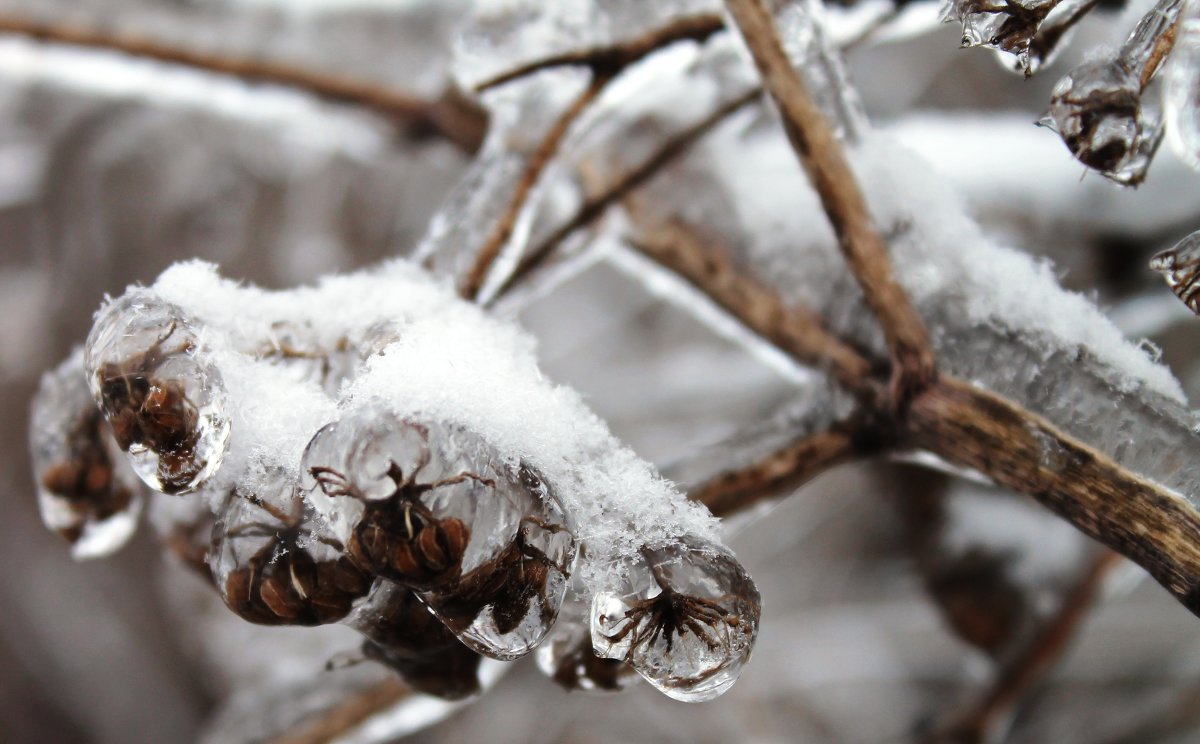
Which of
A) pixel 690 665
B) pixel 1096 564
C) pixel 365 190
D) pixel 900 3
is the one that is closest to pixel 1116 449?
pixel 690 665

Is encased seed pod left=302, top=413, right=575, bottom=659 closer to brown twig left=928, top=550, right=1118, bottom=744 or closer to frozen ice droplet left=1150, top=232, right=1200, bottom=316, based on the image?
frozen ice droplet left=1150, top=232, right=1200, bottom=316

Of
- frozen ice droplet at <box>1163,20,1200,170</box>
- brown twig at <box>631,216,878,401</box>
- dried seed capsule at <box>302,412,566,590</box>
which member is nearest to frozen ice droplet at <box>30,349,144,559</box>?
dried seed capsule at <box>302,412,566,590</box>

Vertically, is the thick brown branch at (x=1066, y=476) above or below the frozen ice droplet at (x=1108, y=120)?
below

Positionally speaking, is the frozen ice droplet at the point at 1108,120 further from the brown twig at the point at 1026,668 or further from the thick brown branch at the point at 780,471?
the brown twig at the point at 1026,668

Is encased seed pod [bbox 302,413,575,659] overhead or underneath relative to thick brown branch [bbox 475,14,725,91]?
underneath

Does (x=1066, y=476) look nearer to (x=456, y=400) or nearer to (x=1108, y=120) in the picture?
(x=1108, y=120)

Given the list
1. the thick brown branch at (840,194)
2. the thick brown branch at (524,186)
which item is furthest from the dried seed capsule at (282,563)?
the thick brown branch at (840,194)

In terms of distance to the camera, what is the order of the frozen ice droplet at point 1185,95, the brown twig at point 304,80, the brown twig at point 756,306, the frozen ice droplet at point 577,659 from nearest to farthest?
the frozen ice droplet at point 1185,95
the frozen ice droplet at point 577,659
the brown twig at point 756,306
the brown twig at point 304,80

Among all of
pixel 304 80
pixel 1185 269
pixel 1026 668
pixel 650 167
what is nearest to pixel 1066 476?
pixel 1185 269
